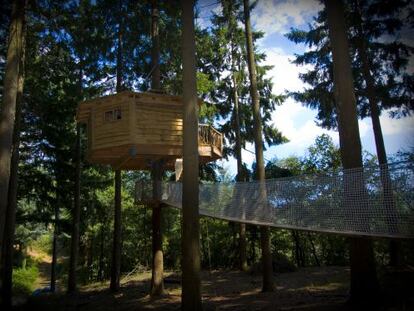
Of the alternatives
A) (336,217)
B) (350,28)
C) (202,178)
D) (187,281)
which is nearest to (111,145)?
(187,281)

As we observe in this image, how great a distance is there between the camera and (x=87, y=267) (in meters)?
27.2

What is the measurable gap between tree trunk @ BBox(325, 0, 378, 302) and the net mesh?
716mm

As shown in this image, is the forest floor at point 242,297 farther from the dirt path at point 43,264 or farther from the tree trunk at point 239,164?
the dirt path at point 43,264

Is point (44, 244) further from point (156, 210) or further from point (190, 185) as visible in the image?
point (190, 185)

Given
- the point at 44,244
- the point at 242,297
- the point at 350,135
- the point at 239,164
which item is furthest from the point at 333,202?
the point at 44,244

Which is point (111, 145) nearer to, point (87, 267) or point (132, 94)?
point (132, 94)

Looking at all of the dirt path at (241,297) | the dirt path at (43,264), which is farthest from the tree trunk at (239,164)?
the dirt path at (43,264)

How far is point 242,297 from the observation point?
10.4 metres

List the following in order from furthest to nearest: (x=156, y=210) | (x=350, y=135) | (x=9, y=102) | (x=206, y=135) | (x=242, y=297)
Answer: (x=206, y=135) < (x=156, y=210) < (x=242, y=297) < (x=9, y=102) < (x=350, y=135)

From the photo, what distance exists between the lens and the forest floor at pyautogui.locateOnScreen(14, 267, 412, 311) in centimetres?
864

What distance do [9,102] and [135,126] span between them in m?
3.45

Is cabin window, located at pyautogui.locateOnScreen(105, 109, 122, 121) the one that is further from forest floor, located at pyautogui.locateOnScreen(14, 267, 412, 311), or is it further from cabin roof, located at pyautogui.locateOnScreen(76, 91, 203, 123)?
forest floor, located at pyautogui.locateOnScreen(14, 267, 412, 311)

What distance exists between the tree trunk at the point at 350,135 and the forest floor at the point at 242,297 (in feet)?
1.74

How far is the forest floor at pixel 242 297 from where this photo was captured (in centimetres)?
864
